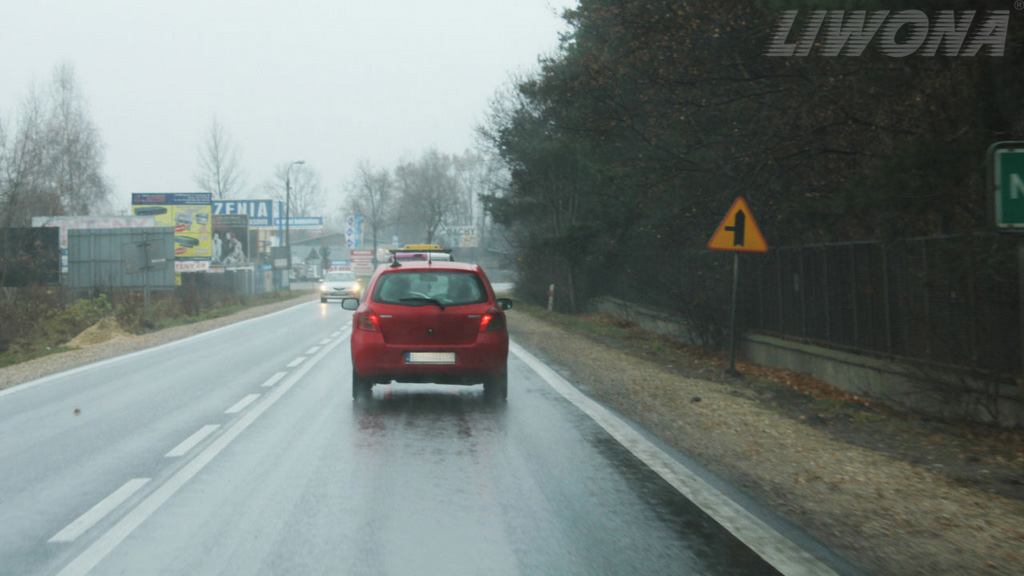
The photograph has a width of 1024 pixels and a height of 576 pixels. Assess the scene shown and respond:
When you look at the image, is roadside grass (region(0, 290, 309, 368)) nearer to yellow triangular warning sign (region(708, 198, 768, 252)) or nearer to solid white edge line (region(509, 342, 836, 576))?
yellow triangular warning sign (region(708, 198, 768, 252))

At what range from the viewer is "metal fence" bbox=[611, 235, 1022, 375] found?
9336 millimetres

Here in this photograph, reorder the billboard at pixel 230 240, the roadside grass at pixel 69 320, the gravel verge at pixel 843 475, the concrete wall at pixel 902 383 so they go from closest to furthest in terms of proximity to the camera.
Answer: the gravel verge at pixel 843 475 < the concrete wall at pixel 902 383 < the roadside grass at pixel 69 320 < the billboard at pixel 230 240

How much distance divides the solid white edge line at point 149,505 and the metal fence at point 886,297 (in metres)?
7.23

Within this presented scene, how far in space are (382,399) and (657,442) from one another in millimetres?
4098

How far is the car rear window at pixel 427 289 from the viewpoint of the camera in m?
10.7

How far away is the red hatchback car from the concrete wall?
178 inches

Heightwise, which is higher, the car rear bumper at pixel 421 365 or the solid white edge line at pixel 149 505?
the car rear bumper at pixel 421 365

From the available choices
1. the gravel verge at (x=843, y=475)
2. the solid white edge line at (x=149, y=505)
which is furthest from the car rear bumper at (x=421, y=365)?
the gravel verge at (x=843, y=475)

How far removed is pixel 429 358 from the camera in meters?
10.4

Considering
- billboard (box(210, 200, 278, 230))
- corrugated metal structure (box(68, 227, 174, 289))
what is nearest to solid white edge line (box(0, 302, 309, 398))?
corrugated metal structure (box(68, 227, 174, 289))

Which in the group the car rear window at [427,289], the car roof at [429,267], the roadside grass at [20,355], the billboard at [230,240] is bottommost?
the roadside grass at [20,355]

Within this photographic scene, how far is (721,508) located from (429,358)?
503cm

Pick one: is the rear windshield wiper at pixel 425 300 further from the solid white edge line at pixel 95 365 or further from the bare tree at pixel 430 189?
the bare tree at pixel 430 189

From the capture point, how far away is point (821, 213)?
13.7 m
